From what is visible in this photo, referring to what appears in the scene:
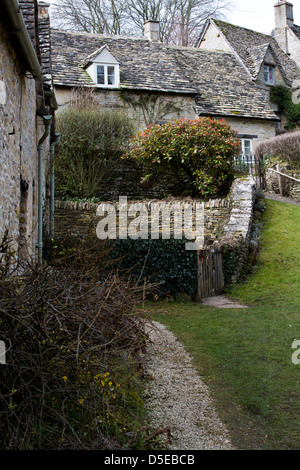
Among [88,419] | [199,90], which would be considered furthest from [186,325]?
[199,90]

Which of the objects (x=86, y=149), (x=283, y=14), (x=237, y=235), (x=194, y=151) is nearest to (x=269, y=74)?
(x=283, y=14)

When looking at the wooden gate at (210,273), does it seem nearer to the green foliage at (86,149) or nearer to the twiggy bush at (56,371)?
the green foliage at (86,149)

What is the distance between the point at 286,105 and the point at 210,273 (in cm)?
2008

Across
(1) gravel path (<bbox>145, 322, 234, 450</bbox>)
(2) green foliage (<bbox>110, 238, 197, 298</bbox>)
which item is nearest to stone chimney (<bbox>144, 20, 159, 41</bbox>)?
(2) green foliage (<bbox>110, 238, 197, 298</bbox>)

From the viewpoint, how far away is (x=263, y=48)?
94.6 ft

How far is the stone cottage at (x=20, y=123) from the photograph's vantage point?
21.7ft

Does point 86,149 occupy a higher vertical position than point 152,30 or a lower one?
lower

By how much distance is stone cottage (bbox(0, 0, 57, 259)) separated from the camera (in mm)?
6617

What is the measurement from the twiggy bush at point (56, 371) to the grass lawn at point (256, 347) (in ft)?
3.97

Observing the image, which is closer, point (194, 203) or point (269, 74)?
point (194, 203)

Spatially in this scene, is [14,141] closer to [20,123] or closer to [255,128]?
[20,123]

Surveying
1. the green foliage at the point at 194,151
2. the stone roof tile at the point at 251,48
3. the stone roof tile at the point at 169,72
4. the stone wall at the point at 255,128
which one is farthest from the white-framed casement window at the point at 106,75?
the stone roof tile at the point at 251,48

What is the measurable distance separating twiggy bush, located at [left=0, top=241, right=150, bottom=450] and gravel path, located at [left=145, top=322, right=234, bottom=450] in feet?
1.53
